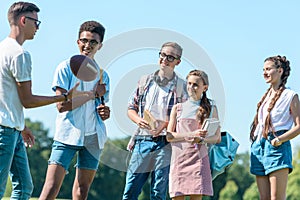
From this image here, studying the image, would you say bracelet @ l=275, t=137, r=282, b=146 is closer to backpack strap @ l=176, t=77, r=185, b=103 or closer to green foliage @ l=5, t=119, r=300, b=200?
backpack strap @ l=176, t=77, r=185, b=103

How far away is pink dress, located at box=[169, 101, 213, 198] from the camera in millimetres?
7734

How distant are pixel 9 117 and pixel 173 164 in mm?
2156

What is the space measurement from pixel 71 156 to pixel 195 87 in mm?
1557

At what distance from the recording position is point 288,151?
7.91 metres

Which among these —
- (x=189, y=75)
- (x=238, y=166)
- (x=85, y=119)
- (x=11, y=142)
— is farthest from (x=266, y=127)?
(x=238, y=166)

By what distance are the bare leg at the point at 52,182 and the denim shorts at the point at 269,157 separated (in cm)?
218

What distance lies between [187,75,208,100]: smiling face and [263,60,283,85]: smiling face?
0.71m

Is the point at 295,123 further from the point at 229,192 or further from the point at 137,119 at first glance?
the point at 229,192

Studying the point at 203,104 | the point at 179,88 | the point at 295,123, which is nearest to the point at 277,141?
the point at 295,123

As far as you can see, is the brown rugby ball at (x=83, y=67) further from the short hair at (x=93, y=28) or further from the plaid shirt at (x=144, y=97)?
the plaid shirt at (x=144, y=97)

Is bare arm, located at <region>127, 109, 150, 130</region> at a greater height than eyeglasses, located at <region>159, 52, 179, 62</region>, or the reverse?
eyeglasses, located at <region>159, 52, 179, 62</region>

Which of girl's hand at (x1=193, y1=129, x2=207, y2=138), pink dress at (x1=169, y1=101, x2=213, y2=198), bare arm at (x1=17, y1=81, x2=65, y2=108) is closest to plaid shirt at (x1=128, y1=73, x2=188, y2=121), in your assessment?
pink dress at (x1=169, y1=101, x2=213, y2=198)

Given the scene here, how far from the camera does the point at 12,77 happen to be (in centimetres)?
634

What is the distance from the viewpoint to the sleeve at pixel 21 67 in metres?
6.25
